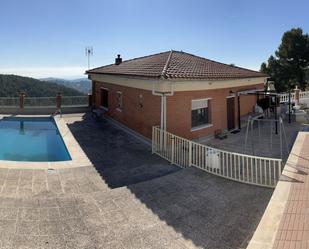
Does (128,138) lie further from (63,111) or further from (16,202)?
(63,111)

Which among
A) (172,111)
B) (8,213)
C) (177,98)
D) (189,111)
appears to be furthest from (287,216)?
(189,111)

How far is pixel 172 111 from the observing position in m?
13.5

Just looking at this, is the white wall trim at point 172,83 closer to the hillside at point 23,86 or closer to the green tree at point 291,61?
the green tree at point 291,61

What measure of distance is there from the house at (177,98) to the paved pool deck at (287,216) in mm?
6201

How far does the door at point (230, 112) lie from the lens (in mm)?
17734

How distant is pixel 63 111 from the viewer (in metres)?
25.2

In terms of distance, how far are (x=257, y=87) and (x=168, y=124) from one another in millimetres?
11450

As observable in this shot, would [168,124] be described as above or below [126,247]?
above

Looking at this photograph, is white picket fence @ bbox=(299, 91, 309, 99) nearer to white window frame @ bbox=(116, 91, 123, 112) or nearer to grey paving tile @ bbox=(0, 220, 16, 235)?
white window frame @ bbox=(116, 91, 123, 112)

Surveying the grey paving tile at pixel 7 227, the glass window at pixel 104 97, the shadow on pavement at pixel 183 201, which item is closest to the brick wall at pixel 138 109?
the shadow on pavement at pixel 183 201

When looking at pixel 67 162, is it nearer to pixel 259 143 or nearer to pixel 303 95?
pixel 259 143

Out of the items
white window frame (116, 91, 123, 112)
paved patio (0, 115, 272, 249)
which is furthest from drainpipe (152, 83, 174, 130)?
white window frame (116, 91, 123, 112)

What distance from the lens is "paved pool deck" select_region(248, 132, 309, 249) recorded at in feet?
17.0

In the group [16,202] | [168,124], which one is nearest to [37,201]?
[16,202]
